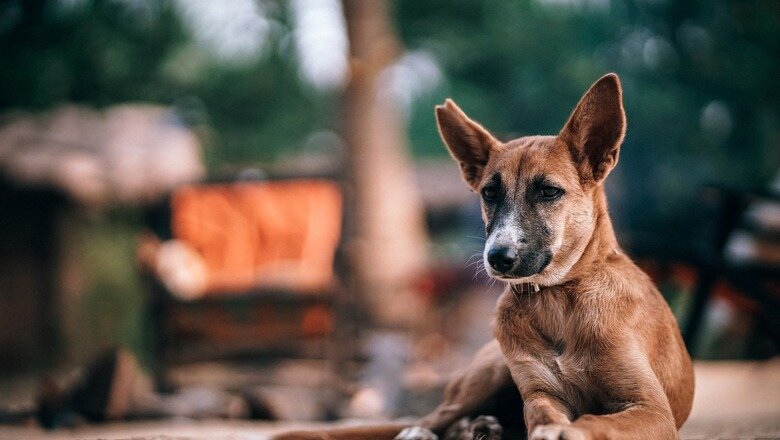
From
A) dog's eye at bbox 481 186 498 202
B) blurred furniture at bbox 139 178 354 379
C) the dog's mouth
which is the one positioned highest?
dog's eye at bbox 481 186 498 202

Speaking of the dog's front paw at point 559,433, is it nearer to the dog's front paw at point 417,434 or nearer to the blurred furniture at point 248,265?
the dog's front paw at point 417,434

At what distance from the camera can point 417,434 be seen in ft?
11.7

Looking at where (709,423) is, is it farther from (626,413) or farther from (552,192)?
(552,192)

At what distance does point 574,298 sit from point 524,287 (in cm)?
25

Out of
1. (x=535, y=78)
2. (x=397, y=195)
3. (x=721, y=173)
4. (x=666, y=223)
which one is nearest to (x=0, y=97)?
(x=397, y=195)

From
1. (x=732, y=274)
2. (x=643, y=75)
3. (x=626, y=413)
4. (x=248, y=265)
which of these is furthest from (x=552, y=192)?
(x=643, y=75)

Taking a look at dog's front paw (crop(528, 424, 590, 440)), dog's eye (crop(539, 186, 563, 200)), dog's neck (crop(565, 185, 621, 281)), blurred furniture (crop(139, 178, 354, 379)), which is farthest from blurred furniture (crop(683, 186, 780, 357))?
blurred furniture (crop(139, 178, 354, 379))

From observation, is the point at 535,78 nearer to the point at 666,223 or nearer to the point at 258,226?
the point at 666,223

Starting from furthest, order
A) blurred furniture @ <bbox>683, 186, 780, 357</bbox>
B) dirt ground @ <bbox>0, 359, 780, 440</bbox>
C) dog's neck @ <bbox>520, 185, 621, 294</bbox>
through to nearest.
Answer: blurred furniture @ <bbox>683, 186, 780, 357</bbox> → dirt ground @ <bbox>0, 359, 780, 440</bbox> → dog's neck @ <bbox>520, 185, 621, 294</bbox>

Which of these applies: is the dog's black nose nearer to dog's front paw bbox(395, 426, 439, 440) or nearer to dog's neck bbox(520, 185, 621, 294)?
dog's neck bbox(520, 185, 621, 294)

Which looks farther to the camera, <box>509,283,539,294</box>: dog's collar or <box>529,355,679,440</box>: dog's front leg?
<box>509,283,539,294</box>: dog's collar

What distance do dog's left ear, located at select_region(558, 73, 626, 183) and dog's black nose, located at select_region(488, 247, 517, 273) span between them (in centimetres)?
57

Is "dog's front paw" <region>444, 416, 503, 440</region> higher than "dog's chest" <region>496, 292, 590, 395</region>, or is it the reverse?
"dog's chest" <region>496, 292, 590, 395</region>

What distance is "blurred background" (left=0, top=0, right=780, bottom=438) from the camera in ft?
29.8
